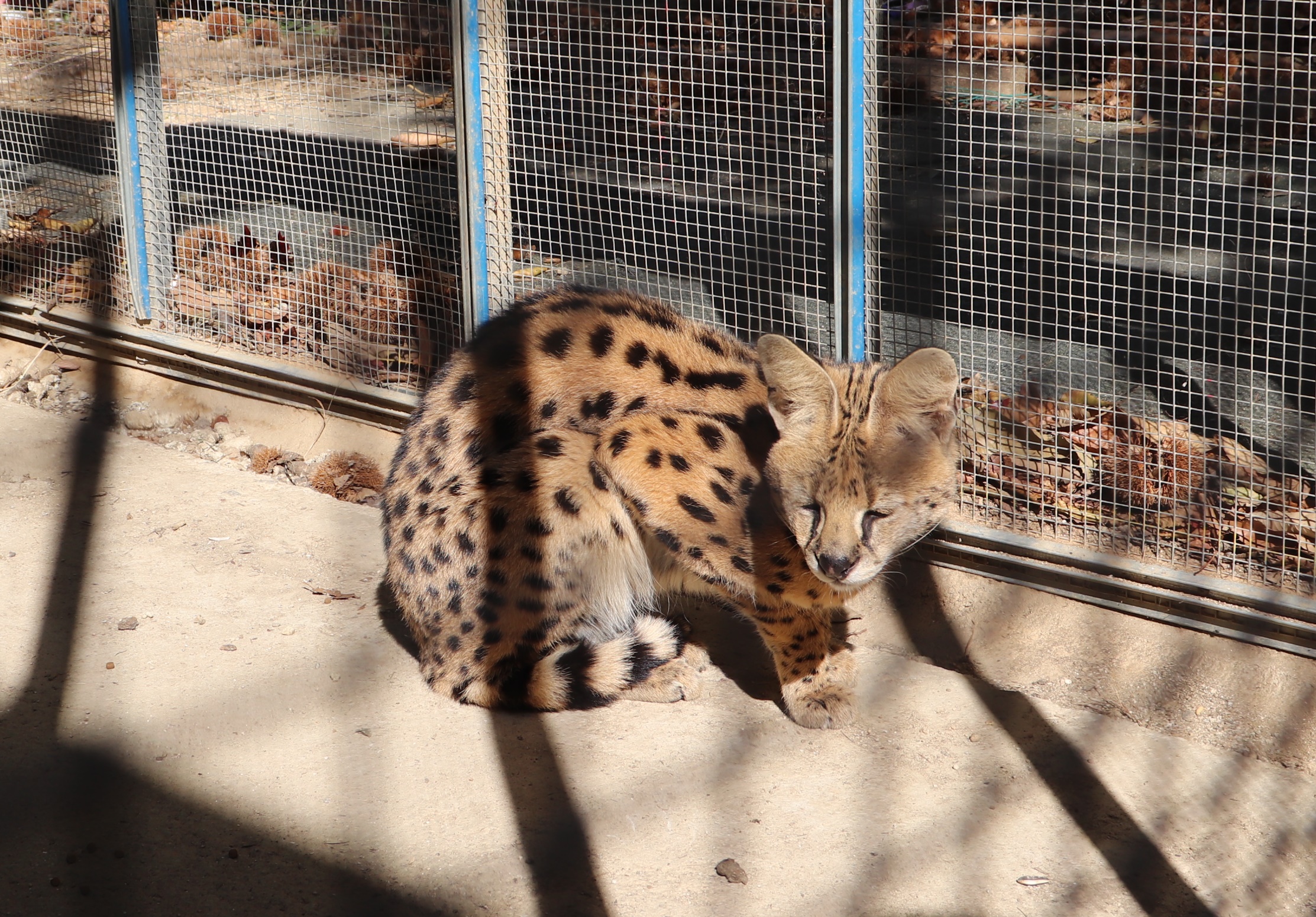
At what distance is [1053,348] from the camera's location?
4.85 metres

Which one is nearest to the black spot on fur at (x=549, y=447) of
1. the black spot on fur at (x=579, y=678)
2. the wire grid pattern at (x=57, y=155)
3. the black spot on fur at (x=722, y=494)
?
the black spot on fur at (x=722, y=494)

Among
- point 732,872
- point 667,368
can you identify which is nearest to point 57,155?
point 667,368

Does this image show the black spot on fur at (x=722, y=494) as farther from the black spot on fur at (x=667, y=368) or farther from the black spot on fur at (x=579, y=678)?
the black spot on fur at (x=579, y=678)

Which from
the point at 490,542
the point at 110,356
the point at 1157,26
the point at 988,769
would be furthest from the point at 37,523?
the point at 1157,26

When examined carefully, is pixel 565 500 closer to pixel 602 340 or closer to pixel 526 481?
pixel 526 481

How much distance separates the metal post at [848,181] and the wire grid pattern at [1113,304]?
7 centimetres

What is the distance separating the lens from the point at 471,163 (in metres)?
5.09

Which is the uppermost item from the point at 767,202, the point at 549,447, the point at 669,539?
the point at 767,202

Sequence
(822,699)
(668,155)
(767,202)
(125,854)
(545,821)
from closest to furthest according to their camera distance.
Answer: (125,854) < (545,821) < (822,699) < (767,202) < (668,155)

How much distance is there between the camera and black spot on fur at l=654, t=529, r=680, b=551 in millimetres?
3973

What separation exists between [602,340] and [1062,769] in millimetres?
1893

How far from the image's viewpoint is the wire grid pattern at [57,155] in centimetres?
623

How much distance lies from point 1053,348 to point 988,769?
1795 mm

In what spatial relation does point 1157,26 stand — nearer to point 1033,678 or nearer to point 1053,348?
point 1053,348
